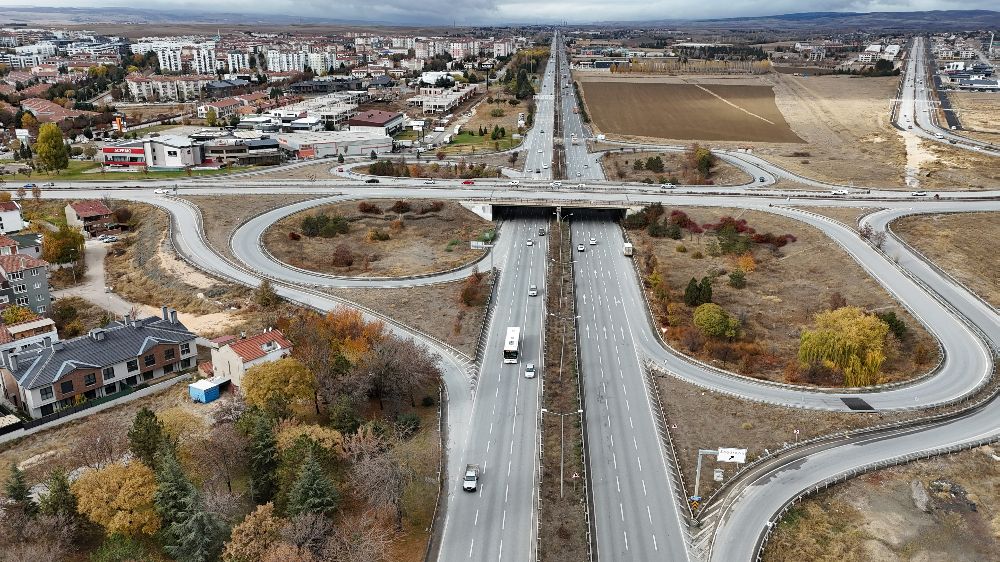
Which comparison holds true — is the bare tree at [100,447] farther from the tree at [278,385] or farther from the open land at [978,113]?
the open land at [978,113]

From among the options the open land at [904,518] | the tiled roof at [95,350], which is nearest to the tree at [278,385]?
the tiled roof at [95,350]

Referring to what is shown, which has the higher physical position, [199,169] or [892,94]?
[892,94]

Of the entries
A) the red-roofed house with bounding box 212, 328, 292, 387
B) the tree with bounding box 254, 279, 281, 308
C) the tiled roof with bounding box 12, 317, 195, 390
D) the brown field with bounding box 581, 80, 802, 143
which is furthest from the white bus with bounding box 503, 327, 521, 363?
the brown field with bounding box 581, 80, 802, 143

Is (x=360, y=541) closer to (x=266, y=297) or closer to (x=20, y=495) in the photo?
(x=20, y=495)

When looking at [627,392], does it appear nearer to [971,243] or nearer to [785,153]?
[971,243]

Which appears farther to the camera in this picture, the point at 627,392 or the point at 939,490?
the point at 627,392

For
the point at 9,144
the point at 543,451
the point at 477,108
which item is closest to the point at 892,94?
the point at 477,108

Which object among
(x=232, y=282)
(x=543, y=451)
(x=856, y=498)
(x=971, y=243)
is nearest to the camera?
(x=856, y=498)
